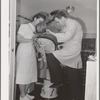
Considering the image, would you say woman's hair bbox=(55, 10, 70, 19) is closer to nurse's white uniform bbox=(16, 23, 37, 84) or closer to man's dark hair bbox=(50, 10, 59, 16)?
man's dark hair bbox=(50, 10, 59, 16)

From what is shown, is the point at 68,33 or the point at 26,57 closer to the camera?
the point at 68,33

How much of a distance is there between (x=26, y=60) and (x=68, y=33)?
25.7 inches

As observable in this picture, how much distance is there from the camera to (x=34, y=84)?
2.36 meters

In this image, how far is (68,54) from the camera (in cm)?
224

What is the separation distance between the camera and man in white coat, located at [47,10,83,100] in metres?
2.20

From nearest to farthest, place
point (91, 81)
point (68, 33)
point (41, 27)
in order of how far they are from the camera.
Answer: point (91, 81)
point (68, 33)
point (41, 27)

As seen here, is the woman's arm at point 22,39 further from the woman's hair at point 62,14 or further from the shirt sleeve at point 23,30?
the woman's hair at point 62,14

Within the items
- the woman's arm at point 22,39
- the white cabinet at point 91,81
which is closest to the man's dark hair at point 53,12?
the woman's arm at point 22,39

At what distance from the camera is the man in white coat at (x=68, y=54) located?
2.20 m

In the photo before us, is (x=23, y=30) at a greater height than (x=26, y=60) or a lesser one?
greater

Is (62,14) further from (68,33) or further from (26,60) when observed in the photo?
(26,60)

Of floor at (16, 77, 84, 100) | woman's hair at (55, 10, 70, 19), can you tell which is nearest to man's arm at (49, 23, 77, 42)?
woman's hair at (55, 10, 70, 19)

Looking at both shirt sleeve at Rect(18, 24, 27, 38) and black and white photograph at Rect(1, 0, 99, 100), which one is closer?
black and white photograph at Rect(1, 0, 99, 100)

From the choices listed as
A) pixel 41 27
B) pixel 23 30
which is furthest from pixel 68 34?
pixel 23 30
